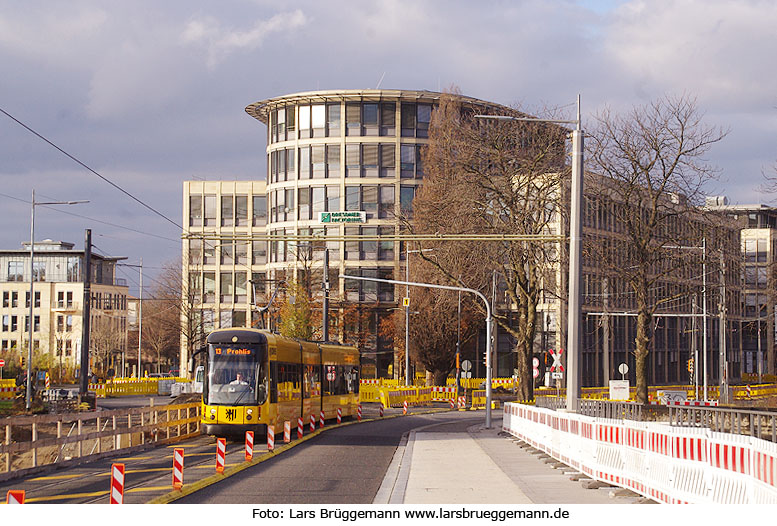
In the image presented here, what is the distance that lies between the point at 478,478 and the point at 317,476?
3108 millimetres

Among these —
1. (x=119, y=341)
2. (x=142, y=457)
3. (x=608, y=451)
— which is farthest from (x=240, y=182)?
(x=608, y=451)

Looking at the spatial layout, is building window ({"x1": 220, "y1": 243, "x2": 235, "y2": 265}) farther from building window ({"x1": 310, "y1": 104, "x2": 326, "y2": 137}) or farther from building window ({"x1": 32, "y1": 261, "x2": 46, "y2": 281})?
building window ({"x1": 32, "y1": 261, "x2": 46, "y2": 281})

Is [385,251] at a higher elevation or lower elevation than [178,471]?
higher

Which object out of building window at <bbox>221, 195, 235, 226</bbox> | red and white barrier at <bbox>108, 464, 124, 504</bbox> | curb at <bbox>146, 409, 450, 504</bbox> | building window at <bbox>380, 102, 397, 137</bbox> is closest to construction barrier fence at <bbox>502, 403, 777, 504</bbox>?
curb at <bbox>146, 409, 450, 504</bbox>

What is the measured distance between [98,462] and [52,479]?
13.4 ft

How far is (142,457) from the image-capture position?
2547 cm

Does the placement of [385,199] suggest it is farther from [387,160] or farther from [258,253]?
[258,253]

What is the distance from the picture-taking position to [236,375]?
101 feet

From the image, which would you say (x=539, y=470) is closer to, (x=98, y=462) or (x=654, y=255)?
(x=98, y=462)

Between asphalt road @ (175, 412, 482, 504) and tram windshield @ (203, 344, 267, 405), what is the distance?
2243mm

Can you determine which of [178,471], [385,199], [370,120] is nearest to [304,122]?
[370,120]

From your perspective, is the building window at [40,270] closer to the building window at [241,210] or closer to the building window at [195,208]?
the building window at [195,208]

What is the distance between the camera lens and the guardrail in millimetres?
21312

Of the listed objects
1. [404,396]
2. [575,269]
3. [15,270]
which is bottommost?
[404,396]
